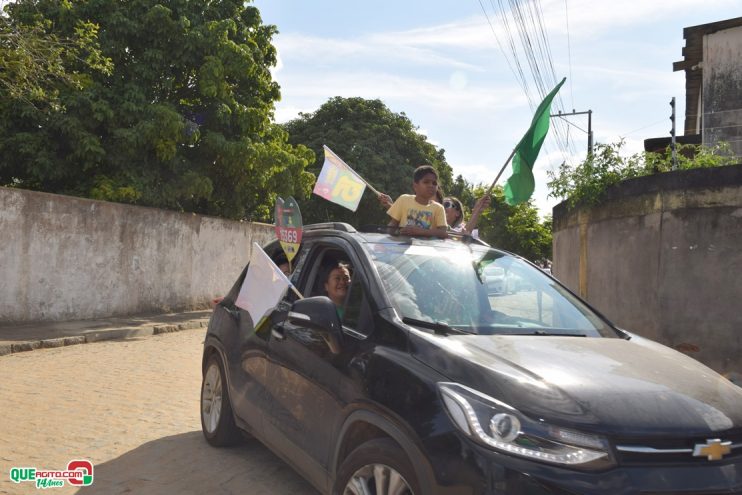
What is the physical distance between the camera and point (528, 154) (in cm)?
584

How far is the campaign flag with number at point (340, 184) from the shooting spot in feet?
19.9

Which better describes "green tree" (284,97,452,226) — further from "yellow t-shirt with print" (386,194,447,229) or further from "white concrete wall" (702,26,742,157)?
"yellow t-shirt with print" (386,194,447,229)

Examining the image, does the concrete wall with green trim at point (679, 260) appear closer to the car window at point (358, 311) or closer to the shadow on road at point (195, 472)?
the shadow on road at point (195, 472)

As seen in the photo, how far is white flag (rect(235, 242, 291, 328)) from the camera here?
371cm

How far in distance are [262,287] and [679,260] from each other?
19.5ft

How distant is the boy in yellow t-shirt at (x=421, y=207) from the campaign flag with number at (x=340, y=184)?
1030 millimetres

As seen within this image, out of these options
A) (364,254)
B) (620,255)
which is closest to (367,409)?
(364,254)

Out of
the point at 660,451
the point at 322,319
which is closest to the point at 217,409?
the point at 322,319

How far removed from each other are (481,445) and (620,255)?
729cm

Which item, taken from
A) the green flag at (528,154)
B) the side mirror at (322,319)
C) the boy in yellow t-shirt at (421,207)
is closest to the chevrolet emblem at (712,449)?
the side mirror at (322,319)

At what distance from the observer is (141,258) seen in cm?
1445

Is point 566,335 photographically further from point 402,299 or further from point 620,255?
point 620,255

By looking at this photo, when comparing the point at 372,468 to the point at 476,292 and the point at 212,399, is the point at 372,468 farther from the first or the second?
the point at 212,399

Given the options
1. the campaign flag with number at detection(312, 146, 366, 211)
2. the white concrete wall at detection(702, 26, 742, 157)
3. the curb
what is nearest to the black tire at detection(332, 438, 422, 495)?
the campaign flag with number at detection(312, 146, 366, 211)
